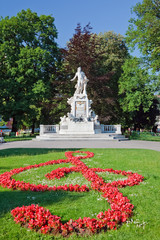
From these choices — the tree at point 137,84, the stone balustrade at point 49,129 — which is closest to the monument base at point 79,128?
the stone balustrade at point 49,129

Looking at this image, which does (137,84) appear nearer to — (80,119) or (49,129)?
(80,119)

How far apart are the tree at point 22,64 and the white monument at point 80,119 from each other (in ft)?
15.7

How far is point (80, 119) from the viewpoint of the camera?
2398 centimetres

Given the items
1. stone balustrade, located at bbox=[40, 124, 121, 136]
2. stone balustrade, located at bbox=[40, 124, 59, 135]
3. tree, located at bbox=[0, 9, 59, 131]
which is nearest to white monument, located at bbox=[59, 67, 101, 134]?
stone balustrade, located at bbox=[40, 124, 59, 135]

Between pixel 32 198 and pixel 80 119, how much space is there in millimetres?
19822

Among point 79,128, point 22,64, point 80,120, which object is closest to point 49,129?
point 80,120

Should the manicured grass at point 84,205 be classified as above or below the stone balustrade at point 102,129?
below

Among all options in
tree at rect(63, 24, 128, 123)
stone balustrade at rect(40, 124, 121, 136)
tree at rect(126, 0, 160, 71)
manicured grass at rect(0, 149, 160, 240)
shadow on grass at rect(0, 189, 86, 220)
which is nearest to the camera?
manicured grass at rect(0, 149, 160, 240)

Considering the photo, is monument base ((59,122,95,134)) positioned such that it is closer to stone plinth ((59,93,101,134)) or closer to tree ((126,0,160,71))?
stone plinth ((59,93,101,134))

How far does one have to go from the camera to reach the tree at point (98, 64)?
31.4 m

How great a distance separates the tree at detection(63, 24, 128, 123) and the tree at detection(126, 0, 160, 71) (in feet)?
28.9

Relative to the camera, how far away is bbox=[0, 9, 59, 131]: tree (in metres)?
26.5

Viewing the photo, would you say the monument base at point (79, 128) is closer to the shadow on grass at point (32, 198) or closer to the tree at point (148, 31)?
the tree at point (148, 31)

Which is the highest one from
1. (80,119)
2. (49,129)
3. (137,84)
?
(137,84)
